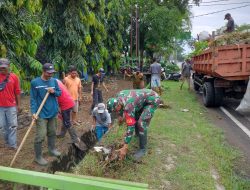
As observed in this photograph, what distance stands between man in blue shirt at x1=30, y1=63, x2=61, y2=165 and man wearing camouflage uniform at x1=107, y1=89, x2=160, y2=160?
112 cm

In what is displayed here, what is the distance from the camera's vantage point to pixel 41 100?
5516 mm

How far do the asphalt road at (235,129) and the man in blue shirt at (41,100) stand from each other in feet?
9.89

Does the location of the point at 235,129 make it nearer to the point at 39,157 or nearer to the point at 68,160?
the point at 68,160

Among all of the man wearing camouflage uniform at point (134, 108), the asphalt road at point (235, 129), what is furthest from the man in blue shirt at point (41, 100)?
the asphalt road at point (235, 129)

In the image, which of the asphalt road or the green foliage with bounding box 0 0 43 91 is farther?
the green foliage with bounding box 0 0 43 91

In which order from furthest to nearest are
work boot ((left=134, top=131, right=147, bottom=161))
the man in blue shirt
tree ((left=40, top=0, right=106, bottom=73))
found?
tree ((left=40, top=0, right=106, bottom=73)) < the man in blue shirt < work boot ((left=134, top=131, right=147, bottom=161))

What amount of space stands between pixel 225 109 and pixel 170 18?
36.3 ft

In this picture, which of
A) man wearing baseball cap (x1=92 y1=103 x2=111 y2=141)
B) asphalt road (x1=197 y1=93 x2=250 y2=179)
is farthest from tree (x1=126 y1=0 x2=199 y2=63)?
man wearing baseball cap (x1=92 y1=103 x2=111 y2=141)

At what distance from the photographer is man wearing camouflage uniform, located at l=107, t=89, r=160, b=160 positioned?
4.88 metres

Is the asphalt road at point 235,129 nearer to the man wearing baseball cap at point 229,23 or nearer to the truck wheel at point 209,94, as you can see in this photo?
the truck wheel at point 209,94

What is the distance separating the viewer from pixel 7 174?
172 centimetres

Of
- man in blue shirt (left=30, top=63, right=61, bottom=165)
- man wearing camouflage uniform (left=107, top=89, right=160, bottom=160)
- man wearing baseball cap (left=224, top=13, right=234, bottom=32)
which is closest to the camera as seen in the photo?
man wearing camouflage uniform (left=107, top=89, right=160, bottom=160)

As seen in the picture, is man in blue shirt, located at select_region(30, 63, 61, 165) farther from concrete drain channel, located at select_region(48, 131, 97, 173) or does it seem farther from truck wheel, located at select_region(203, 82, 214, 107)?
truck wheel, located at select_region(203, 82, 214, 107)

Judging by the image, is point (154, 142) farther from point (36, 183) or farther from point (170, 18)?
point (170, 18)
